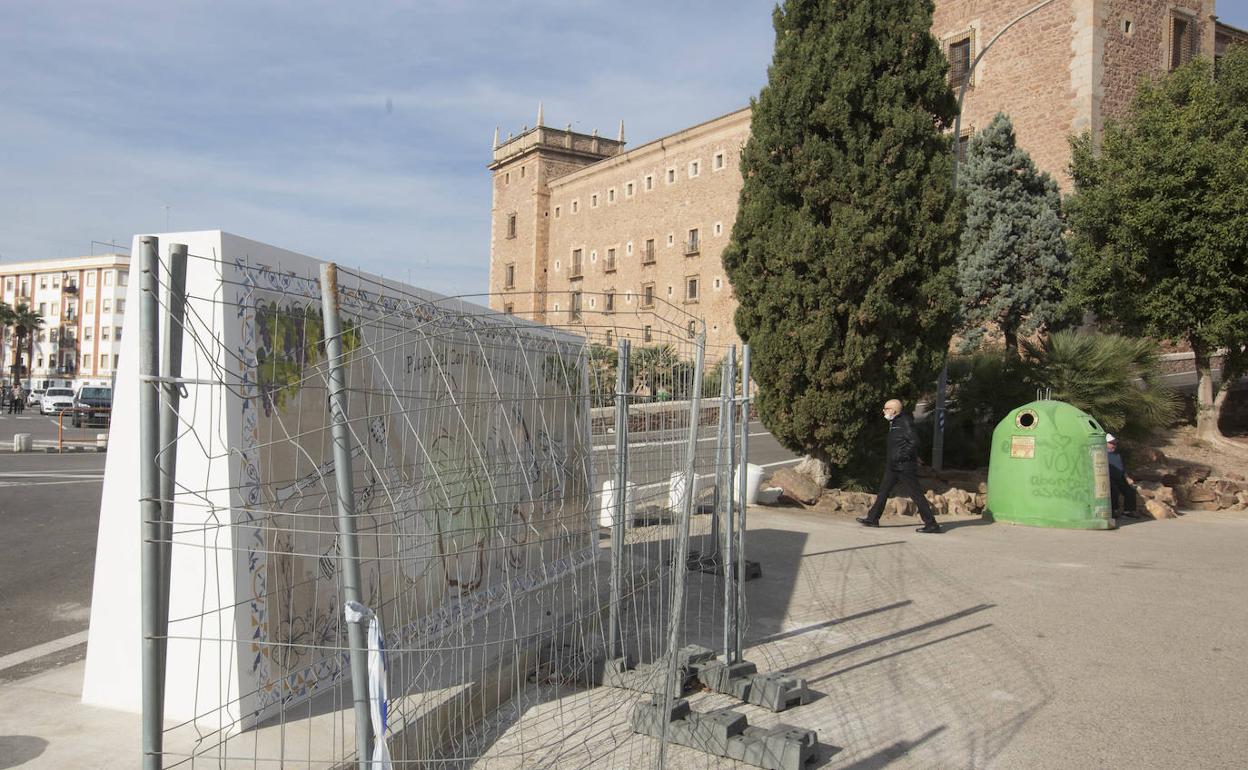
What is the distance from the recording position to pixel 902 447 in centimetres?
1108

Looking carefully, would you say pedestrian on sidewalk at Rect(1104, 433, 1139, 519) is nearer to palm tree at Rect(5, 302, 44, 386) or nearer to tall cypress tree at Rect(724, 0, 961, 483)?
tall cypress tree at Rect(724, 0, 961, 483)

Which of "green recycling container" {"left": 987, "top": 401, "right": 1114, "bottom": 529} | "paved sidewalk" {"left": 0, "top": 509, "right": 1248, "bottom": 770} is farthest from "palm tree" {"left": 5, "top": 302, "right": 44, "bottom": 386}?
"paved sidewalk" {"left": 0, "top": 509, "right": 1248, "bottom": 770}

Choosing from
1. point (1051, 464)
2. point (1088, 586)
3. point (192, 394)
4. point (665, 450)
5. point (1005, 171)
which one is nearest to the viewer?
point (192, 394)

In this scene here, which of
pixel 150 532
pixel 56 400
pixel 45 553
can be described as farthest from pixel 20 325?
pixel 150 532

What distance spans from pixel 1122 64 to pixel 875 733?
31.6 meters

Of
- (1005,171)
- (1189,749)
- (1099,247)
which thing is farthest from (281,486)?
(1005,171)

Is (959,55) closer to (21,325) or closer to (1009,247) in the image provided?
(1009,247)

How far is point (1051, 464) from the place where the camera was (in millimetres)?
12109

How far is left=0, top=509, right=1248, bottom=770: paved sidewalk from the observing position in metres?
4.28

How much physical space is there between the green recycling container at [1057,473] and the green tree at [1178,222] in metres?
8.32

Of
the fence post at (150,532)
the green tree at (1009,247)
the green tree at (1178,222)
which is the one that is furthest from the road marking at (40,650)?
the green tree at (1009,247)

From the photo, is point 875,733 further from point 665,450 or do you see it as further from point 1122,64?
point 1122,64

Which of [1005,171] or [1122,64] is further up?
[1122,64]

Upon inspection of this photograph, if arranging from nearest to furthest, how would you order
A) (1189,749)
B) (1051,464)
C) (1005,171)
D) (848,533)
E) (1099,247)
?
(1189,749) < (848,533) < (1051,464) < (1099,247) < (1005,171)
